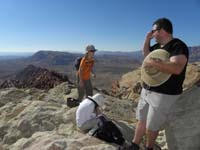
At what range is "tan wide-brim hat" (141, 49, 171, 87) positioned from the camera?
656 cm

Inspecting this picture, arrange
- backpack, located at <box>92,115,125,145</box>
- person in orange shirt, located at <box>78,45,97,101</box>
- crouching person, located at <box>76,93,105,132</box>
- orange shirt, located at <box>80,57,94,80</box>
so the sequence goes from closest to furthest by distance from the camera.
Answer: backpack, located at <box>92,115,125,145</box>, crouching person, located at <box>76,93,105,132</box>, person in orange shirt, located at <box>78,45,97,101</box>, orange shirt, located at <box>80,57,94,80</box>

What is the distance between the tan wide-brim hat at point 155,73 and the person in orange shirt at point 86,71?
4699mm

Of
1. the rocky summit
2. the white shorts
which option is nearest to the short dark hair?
the white shorts

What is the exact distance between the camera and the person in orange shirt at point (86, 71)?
11422 millimetres

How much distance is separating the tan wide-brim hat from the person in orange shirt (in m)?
4.70

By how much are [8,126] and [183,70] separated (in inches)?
A: 242

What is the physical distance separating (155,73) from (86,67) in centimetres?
527

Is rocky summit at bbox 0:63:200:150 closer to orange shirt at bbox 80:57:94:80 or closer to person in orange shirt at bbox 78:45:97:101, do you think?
person in orange shirt at bbox 78:45:97:101

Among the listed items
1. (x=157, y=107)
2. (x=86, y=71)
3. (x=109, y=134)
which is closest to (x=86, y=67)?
(x=86, y=71)

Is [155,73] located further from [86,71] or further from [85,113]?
[86,71]

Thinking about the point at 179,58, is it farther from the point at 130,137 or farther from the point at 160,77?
the point at 130,137

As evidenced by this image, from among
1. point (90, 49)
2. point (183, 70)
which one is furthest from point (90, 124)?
point (90, 49)

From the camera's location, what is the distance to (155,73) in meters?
6.66

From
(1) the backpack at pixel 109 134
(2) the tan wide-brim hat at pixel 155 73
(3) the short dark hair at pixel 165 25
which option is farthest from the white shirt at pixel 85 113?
(3) the short dark hair at pixel 165 25
